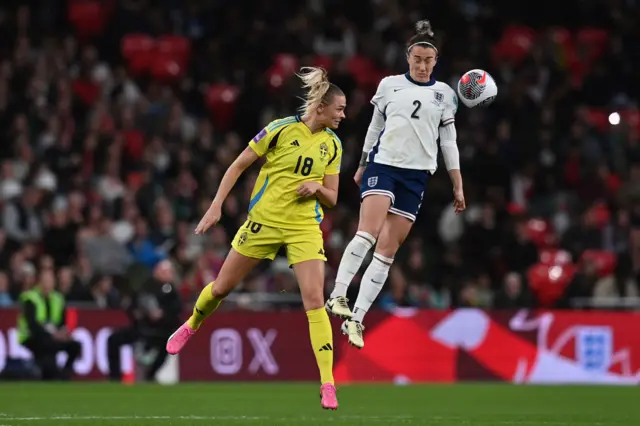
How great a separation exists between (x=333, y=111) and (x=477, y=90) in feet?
4.31

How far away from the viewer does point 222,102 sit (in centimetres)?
2306

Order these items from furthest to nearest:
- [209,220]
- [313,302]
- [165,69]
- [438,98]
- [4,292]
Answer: [165,69], [4,292], [438,98], [313,302], [209,220]

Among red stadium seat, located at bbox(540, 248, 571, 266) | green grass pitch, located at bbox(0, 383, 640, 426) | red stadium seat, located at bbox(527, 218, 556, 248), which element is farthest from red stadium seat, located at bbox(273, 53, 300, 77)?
green grass pitch, located at bbox(0, 383, 640, 426)

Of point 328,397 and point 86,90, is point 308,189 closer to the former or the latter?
point 328,397

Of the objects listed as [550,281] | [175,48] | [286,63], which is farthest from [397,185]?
[175,48]

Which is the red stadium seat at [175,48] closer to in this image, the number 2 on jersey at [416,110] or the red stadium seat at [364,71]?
the red stadium seat at [364,71]

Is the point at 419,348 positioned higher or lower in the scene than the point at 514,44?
lower

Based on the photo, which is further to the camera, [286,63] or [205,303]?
[286,63]

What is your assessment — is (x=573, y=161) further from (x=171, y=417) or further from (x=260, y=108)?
(x=171, y=417)

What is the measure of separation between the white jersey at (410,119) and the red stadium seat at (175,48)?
1207cm

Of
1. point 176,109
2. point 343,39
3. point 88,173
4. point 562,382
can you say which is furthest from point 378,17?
point 562,382

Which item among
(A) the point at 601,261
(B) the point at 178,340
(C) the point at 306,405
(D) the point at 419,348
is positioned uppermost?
(B) the point at 178,340

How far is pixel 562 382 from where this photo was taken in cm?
1959

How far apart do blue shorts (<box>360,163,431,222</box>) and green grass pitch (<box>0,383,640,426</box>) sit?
70.0 inches
